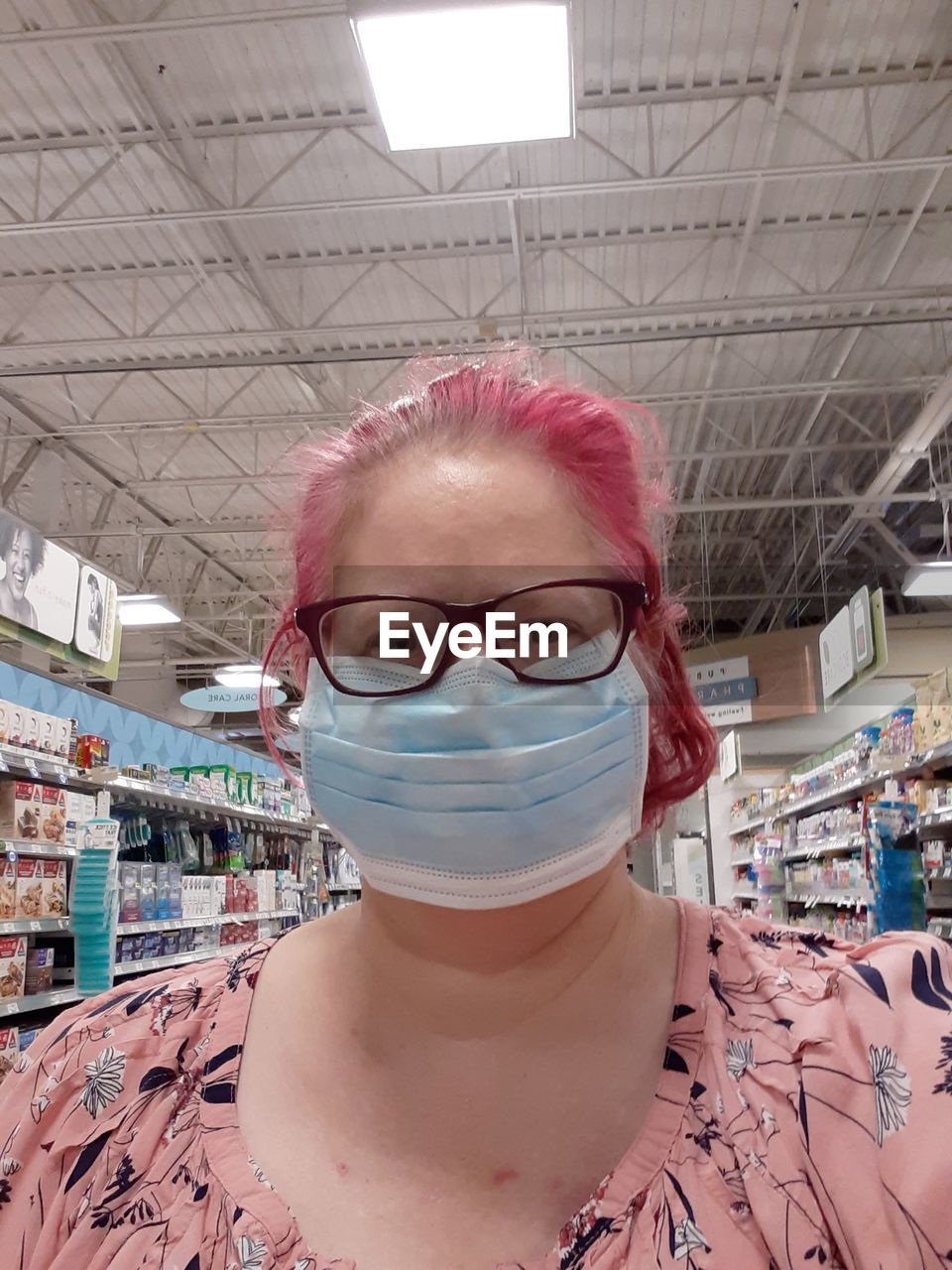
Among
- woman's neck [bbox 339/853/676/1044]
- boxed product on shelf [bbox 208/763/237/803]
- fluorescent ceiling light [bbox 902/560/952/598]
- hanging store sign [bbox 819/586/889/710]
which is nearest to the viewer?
woman's neck [bbox 339/853/676/1044]

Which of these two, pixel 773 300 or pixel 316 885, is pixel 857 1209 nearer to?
pixel 316 885

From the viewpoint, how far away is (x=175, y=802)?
A: 4.83 metres

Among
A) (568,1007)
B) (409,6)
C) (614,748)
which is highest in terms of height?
(409,6)

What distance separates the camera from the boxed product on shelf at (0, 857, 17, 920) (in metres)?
3.54

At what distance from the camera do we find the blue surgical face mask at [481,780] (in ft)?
3.29

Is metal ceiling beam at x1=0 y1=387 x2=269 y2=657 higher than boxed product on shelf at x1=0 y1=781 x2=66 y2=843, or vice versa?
metal ceiling beam at x1=0 y1=387 x2=269 y2=657

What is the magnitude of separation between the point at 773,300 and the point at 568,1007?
302 inches

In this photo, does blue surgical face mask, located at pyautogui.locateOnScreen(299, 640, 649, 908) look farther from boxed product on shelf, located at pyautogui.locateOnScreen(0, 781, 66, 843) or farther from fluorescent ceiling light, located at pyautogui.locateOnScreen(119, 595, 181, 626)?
fluorescent ceiling light, located at pyautogui.locateOnScreen(119, 595, 181, 626)

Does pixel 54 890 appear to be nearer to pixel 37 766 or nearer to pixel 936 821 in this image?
pixel 37 766

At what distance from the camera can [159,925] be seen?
4.46 metres

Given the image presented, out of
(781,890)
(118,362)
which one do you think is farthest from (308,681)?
(118,362)

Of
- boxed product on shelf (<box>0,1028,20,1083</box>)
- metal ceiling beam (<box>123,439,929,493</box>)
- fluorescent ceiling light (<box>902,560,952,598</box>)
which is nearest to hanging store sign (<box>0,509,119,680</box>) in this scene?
boxed product on shelf (<box>0,1028,20,1083</box>)

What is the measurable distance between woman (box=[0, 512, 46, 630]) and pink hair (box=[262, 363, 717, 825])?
14.4 ft

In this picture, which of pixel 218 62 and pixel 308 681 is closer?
pixel 308 681
